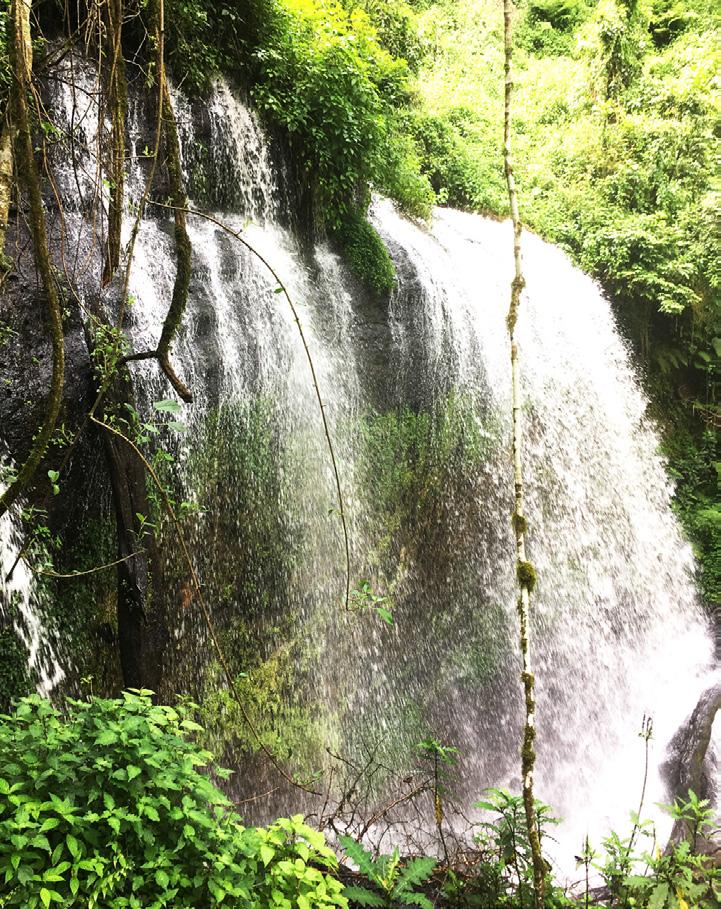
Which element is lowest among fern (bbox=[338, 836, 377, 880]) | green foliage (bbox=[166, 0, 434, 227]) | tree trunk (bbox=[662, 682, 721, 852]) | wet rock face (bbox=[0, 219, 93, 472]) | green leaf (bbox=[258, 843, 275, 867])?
tree trunk (bbox=[662, 682, 721, 852])

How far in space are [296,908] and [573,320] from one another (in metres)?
7.68

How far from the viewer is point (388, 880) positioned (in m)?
2.82

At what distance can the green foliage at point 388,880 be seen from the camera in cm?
273

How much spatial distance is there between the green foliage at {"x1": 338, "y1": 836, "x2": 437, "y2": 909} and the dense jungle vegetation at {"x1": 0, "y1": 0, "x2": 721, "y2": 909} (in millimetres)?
12

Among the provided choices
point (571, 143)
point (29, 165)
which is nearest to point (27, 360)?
point (29, 165)

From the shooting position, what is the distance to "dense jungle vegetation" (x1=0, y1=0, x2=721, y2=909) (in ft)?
6.73

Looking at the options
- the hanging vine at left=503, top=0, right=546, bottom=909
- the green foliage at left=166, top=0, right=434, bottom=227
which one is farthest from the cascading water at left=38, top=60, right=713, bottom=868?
the hanging vine at left=503, top=0, right=546, bottom=909

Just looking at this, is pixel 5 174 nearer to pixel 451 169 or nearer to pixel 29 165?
pixel 29 165

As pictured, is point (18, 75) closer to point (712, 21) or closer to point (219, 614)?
point (219, 614)

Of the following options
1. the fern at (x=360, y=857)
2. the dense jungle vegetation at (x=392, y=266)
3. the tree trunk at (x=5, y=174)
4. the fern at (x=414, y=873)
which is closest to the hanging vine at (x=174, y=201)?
the dense jungle vegetation at (x=392, y=266)

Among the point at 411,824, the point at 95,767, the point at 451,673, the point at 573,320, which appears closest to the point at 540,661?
the point at 451,673

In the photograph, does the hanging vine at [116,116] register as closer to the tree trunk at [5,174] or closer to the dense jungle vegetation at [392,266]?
the dense jungle vegetation at [392,266]

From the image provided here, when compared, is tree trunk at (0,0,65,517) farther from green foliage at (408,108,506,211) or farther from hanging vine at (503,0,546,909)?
green foliage at (408,108,506,211)

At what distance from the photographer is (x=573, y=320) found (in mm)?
8375
